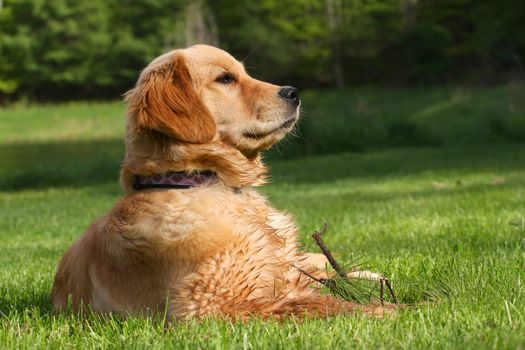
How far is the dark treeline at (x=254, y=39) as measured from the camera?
4491 cm

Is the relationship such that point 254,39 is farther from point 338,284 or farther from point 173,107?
point 338,284

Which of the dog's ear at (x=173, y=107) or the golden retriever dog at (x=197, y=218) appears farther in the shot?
the dog's ear at (x=173, y=107)

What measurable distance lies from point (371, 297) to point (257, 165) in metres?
1.01

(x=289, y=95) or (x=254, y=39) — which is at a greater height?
(x=289, y=95)

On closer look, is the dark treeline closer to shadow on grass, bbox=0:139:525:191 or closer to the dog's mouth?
shadow on grass, bbox=0:139:525:191

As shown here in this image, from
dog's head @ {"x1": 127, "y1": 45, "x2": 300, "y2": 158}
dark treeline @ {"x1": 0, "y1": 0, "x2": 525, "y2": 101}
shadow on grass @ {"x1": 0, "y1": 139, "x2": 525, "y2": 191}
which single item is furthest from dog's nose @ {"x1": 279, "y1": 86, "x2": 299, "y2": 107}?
dark treeline @ {"x1": 0, "y1": 0, "x2": 525, "y2": 101}

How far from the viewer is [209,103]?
172 inches

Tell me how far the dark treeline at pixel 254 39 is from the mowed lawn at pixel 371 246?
1055 inches

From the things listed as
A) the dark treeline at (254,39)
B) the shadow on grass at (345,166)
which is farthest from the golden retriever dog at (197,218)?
the dark treeline at (254,39)

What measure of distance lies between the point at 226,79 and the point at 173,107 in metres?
0.54

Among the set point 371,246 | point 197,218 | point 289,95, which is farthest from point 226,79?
point 371,246

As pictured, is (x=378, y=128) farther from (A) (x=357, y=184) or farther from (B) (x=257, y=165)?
(B) (x=257, y=165)

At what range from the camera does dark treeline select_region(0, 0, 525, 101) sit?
44.9 metres

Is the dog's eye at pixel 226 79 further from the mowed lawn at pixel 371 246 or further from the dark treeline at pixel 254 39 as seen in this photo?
the dark treeline at pixel 254 39
